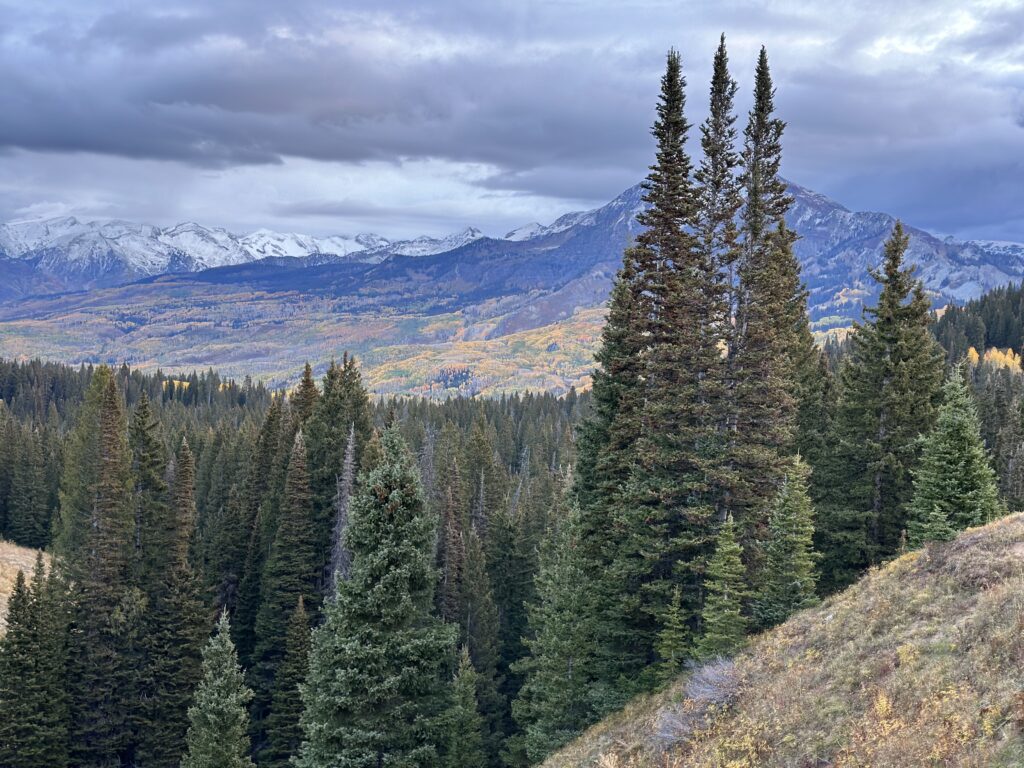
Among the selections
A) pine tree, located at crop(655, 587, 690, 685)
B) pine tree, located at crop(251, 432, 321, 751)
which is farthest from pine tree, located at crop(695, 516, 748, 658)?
pine tree, located at crop(251, 432, 321, 751)

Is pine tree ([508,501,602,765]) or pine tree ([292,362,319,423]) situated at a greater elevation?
pine tree ([292,362,319,423])

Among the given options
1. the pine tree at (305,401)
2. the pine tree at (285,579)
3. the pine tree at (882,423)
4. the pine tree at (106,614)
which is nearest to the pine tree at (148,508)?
the pine tree at (106,614)

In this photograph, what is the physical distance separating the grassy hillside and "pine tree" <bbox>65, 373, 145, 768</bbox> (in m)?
28.6

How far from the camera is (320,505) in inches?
1972

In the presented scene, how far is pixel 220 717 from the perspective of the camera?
96.0 feet

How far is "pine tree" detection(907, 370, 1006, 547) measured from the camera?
23.6 metres

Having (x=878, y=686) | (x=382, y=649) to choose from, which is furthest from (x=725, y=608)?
(x=382, y=649)

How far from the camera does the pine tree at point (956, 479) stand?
2362 centimetres

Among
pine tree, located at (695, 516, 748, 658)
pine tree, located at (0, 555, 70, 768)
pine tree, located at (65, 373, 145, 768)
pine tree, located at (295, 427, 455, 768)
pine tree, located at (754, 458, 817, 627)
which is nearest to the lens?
pine tree, located at (695, 516, 748, 658)

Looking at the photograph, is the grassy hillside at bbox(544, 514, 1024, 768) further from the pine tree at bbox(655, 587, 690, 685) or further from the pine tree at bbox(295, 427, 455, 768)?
the pine tree at bbox(295, 427, 455, 768)

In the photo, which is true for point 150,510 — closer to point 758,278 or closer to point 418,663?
point 418,663

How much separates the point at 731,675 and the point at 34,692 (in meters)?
33.6

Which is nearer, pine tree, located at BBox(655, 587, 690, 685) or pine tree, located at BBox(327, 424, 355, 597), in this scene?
pine tree, located at BBox(655, 587, 690, 685)

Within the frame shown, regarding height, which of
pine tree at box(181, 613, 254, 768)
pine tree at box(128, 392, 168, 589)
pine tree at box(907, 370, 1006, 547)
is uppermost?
pine tree at box(907, 370, 1006, 547)
